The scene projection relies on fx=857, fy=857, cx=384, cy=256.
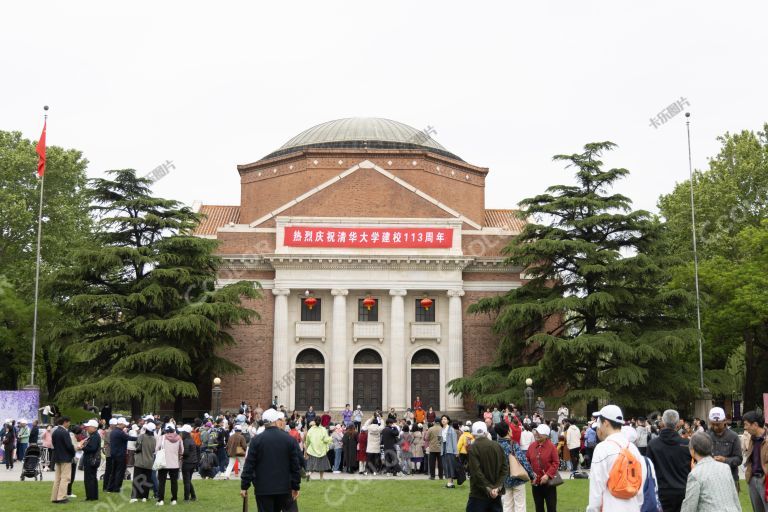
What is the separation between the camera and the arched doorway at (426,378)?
42625 mm

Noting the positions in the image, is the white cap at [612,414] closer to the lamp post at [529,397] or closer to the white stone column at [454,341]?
the lamp post at [529,397]

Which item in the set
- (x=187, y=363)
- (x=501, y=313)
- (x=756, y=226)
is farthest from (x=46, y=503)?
(x=756, y=226)

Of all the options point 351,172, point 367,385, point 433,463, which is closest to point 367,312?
point 367,385

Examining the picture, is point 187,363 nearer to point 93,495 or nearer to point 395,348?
point 395,348

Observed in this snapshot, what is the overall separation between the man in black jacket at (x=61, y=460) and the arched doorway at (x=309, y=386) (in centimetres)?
2573

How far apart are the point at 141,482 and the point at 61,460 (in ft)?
5.29

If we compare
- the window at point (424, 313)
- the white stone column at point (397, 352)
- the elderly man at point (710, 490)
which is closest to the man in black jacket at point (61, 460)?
the elderly man at point (710, 490)

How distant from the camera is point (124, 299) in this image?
36.7m

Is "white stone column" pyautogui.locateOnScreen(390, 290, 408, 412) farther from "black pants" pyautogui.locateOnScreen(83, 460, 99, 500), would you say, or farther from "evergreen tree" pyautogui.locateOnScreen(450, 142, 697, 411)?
"black pants" pyautogui.locateOnScreen(83, 460, 99, 500)

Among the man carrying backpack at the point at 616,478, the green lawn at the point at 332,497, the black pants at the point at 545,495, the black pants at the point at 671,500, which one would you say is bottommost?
the green lawn at the point at 332,497

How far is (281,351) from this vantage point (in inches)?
1658

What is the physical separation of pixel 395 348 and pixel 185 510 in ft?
88.1

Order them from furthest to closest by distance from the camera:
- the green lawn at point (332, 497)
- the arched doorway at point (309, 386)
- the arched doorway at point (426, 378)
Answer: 1. the arched doorway at point (426, 378)
2. the arched doorway at point (309, 386)
3. the green lawn at point (332, 497)

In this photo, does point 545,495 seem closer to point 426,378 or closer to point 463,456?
point 463,456
